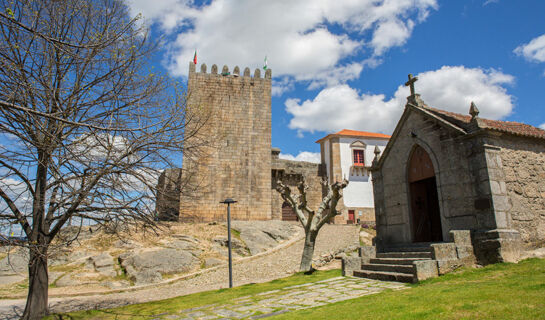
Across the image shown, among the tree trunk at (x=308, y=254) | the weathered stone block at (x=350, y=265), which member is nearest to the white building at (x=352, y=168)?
the tree trunk at (x=308, y=254)

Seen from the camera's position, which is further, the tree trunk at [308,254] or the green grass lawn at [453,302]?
the tree trunk at [308,254]

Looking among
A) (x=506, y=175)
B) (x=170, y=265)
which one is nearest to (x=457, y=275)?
(x=506, y=175)

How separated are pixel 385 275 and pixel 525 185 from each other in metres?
4.45

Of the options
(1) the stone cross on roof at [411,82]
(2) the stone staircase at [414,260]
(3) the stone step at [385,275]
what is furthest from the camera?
(1) the stone cross on roof at [411,82]

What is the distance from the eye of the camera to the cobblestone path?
21.6 feet

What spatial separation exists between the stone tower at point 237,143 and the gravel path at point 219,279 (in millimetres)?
6161

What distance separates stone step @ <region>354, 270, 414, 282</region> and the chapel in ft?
5.40

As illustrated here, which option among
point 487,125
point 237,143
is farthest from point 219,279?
point 237,143

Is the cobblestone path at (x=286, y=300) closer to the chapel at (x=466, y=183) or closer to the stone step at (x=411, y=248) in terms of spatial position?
the stone step at (x=411, y=248)

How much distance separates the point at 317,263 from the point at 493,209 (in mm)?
7485

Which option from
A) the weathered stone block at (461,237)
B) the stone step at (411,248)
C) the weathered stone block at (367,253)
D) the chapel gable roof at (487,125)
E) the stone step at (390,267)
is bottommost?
the stone step at (390,267)

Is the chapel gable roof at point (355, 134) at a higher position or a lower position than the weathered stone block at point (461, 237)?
higher

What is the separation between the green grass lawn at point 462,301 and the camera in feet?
15.2

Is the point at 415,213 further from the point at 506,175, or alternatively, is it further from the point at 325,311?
the point at 325,311
